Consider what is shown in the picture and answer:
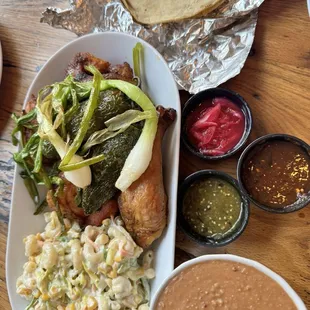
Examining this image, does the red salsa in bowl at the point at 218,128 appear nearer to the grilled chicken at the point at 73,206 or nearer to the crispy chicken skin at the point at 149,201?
the crispy chicken skin at the point at 149,201

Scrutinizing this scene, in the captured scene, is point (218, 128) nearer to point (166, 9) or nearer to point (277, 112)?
point (277, 112)

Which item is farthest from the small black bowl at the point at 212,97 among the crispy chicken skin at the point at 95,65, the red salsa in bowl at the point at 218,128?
the crispy chicken skin at the point at 95,65

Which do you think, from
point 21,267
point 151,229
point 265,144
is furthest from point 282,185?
point 21,267

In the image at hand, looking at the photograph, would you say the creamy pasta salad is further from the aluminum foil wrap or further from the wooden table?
the aluminum foil wrap

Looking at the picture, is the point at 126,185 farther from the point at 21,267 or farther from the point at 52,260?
the point at 21,267

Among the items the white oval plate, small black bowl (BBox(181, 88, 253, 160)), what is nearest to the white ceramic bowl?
the white oval plate

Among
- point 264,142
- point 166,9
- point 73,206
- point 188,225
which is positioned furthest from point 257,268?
point 166,9
